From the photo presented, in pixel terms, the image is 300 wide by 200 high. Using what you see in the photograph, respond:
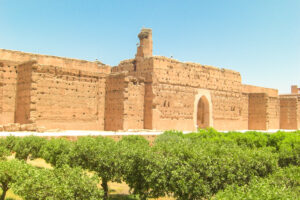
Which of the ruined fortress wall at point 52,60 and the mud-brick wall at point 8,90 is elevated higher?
the ruined fortress wall at point 52,60

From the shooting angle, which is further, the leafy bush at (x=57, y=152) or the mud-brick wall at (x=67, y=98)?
the mud-brick wall at (x=67, y=98)

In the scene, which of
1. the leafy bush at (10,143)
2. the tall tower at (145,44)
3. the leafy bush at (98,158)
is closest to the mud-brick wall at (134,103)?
the tall tower at (145,44)

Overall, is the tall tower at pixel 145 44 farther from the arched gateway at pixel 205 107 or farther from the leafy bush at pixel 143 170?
the leafy bush at pixel 143 170

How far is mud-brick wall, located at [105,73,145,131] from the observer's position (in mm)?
24031

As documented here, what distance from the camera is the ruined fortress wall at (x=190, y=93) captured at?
26641mm

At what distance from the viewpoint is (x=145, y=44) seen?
28.8m

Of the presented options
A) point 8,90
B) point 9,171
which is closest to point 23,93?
point 8,90

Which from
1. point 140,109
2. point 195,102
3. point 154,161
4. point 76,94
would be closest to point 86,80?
point 76,94

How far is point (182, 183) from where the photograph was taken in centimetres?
856

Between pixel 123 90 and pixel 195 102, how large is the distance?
351 inches

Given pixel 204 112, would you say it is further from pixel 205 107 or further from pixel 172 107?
pixel 172 107

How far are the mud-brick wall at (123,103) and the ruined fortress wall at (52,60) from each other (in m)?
3.09

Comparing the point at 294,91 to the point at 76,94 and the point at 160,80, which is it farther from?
the point at 76,94

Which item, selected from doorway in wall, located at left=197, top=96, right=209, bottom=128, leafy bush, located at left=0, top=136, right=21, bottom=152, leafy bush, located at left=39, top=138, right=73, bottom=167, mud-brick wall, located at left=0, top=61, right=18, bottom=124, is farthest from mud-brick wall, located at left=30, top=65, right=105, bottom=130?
doorway in wall, located at left=197, top=96, right=209, bottom=128
